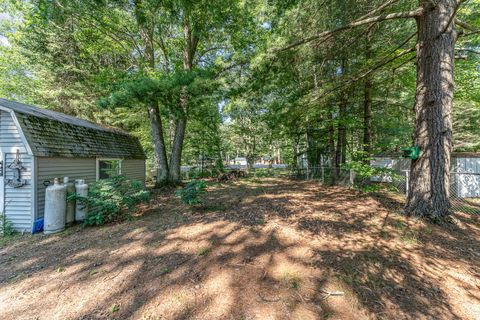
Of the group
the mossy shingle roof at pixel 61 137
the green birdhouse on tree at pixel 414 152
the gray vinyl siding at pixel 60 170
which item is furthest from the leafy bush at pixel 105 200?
the green birdhouse on tree at pixel 414 152

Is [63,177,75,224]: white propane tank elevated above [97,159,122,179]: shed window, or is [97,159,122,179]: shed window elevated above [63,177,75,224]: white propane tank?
[97,159,122,179]: shed window

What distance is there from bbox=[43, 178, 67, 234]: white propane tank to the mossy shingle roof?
927 millimetres

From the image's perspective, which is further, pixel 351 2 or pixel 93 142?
pixel 93 142

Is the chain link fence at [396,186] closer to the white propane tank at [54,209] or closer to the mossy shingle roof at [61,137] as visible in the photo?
the white propane tank at [54,209]

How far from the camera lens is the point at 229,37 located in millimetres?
9867

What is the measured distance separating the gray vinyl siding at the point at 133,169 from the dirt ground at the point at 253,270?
164 inches

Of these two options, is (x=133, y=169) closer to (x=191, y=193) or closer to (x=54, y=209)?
(x=54, y=209)

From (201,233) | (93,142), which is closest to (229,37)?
(93,142)

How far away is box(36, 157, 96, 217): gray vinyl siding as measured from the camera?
495 cm

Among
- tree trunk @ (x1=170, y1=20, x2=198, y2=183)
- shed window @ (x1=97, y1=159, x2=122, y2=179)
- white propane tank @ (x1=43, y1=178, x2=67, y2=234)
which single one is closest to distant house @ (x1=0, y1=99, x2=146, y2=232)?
white propane tank @ (x1=43, y1=178, x2=67, y2=234)

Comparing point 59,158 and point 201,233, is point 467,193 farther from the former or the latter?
point 59,158

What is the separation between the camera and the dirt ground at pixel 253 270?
2156mm

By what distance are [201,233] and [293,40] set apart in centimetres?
534

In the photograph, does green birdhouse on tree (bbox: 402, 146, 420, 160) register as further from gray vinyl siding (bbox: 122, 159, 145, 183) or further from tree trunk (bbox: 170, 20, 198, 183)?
gray vinyl siding (bbox: 122, 159, 145, 183)
